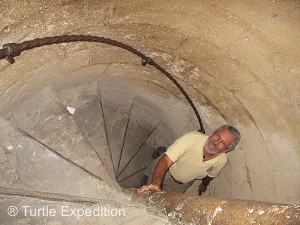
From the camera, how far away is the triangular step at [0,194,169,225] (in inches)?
117

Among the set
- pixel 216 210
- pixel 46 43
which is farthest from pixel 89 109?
pixel 216 210

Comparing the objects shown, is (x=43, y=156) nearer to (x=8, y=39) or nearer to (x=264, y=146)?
(x=8, y=39)

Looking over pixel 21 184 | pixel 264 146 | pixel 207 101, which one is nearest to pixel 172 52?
pixel 207 101

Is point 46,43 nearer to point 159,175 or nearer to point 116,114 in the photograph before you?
point 159,175

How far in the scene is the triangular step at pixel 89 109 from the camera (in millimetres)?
4930

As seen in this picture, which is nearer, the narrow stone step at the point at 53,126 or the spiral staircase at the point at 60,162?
the spiral staircase at the point at 60,162

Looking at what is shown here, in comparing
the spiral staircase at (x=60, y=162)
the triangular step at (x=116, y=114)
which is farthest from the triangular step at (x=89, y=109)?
the triangular step at (x=116, y=114)

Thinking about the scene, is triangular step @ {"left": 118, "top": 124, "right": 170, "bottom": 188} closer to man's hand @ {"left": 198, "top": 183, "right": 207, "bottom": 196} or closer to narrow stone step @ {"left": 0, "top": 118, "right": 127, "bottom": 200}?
man's hand @ {"left": 198, "top": 183, "right": 207, "bottom": 196}

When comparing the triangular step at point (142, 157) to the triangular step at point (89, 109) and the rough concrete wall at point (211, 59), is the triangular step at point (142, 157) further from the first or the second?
the rough concrete wall at point (211, 59)

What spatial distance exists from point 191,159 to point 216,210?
2.01 meters

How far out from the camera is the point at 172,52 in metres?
3.83

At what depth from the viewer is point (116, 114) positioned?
581 cm

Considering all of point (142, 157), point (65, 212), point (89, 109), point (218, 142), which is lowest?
point (142, 157)

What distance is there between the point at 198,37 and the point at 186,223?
6.08 ft
